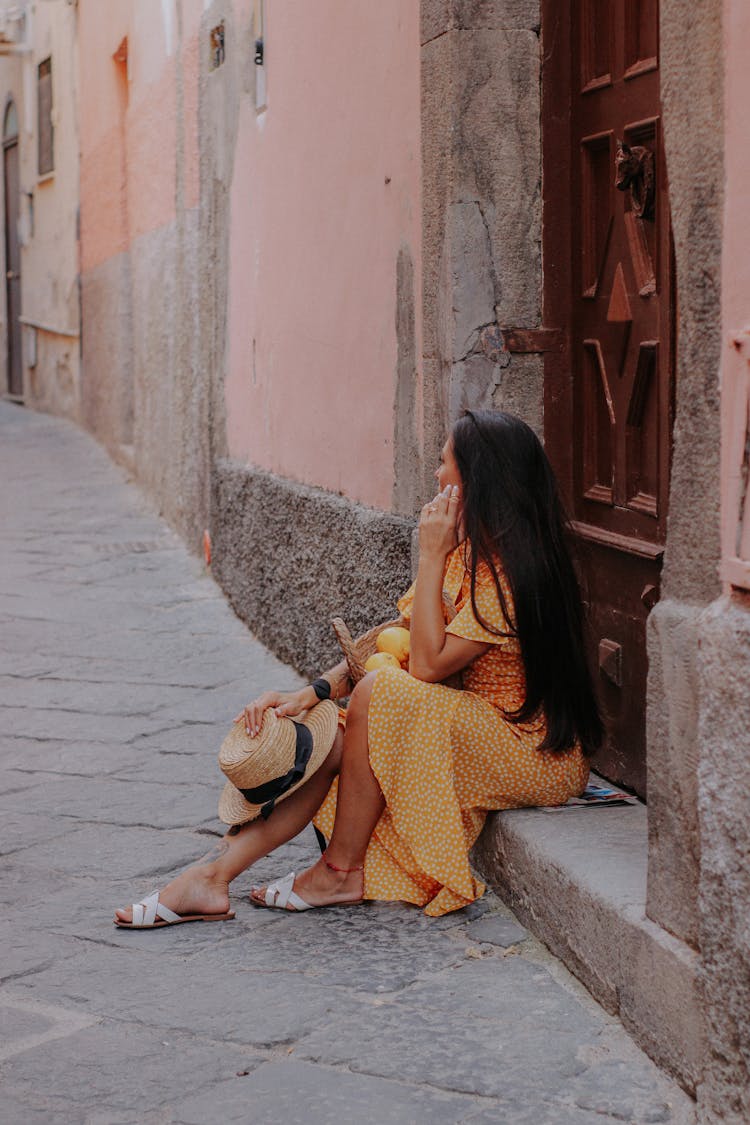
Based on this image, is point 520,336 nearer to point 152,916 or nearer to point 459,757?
point 459,757

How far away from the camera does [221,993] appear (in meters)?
3.13

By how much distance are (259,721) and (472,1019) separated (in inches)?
33.4

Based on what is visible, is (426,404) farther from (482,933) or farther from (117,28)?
(117,28)

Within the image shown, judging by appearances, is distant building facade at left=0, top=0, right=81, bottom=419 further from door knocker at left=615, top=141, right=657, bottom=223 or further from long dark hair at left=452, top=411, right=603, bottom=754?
long dark hair at left=452, top=411, right=603, bottom=754

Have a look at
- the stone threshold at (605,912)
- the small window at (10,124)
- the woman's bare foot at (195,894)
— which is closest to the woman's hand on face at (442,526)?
the stone threshold at (605,912)

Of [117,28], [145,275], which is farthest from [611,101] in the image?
[117,28]

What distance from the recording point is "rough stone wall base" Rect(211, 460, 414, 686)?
4.88 meters

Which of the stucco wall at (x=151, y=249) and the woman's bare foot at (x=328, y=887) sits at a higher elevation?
the stucco wall at (x=151, y=249)

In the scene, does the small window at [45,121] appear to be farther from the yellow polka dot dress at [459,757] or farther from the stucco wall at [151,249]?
the yellow polka dot dress at [459,757]

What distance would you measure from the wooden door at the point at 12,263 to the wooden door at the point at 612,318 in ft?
47.9

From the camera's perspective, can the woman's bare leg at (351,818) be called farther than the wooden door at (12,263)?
No

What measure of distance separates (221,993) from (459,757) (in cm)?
74

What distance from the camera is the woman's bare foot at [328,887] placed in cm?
364

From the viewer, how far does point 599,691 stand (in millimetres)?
3982
